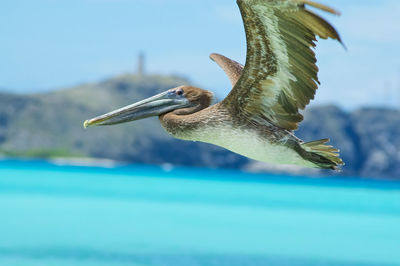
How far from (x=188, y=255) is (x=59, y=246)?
13.9ft

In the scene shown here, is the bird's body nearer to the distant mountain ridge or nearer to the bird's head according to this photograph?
the bird's head

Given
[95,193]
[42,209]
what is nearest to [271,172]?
[95,193]

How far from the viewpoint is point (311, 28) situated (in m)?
4.03

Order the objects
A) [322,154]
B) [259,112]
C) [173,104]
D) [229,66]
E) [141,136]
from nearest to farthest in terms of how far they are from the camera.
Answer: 1. [322,154]
2. [259,112]
3. [173,104]
4. [229,66]
5. [141,136]

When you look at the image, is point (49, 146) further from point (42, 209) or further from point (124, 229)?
point (124, 229)

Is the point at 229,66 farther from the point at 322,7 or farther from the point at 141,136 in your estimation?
the point at 141,136

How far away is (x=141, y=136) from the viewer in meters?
105

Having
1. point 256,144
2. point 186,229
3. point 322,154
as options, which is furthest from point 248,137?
point 186,229

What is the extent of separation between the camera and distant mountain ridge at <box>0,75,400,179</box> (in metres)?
102

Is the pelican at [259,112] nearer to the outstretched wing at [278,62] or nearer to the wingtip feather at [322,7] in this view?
the outstretched wing at [278,62]

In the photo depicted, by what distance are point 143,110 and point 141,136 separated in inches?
3958

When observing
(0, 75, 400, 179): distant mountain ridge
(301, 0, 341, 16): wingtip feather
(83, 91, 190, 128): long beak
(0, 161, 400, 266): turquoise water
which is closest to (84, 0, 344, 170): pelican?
(83, 91, 190, 128): long beak

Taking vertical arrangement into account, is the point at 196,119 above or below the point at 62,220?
above

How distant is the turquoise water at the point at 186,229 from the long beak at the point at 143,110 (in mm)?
13441
